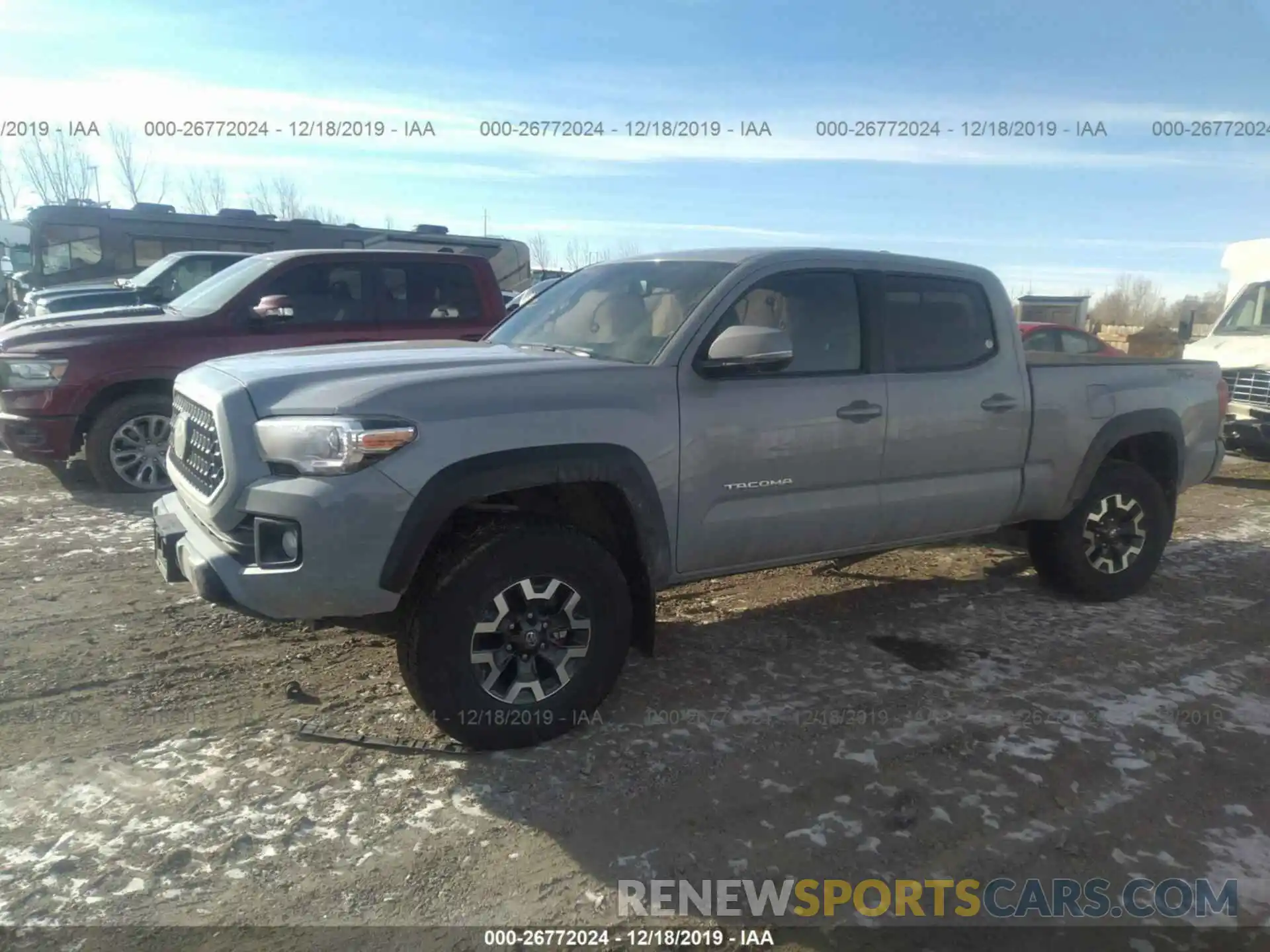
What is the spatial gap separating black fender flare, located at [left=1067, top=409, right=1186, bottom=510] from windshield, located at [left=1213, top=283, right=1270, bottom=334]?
577 centimetres

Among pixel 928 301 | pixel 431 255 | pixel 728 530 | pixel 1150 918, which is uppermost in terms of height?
pixel 431 255

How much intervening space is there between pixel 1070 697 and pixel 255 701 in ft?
11.6

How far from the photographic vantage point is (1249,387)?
9.32m

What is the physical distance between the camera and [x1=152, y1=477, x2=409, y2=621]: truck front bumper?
3.00 m

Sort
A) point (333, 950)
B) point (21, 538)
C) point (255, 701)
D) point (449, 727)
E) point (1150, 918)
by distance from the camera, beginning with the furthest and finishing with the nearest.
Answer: point (21, 538)
point (255, 701)
point (449, 727)
point (1150, 918)
point (333, 950)

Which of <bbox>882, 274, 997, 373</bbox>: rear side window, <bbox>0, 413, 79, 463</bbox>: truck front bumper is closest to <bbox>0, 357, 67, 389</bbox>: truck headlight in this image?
<bbox>0, 413, 79, 463</bbox>: truck front bumper

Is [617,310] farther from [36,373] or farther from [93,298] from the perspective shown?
[93,298]

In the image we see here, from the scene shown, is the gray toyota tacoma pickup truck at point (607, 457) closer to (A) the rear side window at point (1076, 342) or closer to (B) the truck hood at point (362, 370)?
(B) the truck hood at point (362, 370)

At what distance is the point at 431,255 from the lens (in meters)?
8.12

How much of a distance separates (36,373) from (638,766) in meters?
5.70

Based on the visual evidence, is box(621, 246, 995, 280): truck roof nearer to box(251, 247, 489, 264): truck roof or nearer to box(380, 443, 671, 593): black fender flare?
box(380, 443, 671, 593): black fender flare

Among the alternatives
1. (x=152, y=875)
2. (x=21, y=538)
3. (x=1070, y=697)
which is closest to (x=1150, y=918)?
(x=1070, y=697)

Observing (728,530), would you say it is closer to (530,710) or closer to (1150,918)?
(530,710)

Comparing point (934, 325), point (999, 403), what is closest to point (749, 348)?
point (934, 325)
